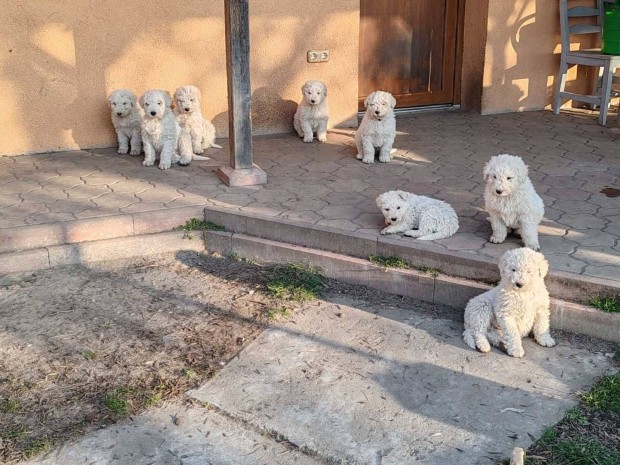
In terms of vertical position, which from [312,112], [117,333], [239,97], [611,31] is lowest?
[117,333]

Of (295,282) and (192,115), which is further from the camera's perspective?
(192,115)

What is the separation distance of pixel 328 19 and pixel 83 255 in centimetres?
426

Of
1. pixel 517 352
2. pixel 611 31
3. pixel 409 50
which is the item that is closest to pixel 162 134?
pixel 409 50

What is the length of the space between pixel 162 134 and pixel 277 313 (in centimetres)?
289

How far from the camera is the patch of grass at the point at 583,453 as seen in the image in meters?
3.44

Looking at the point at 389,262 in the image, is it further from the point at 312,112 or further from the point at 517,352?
the point at 312,112

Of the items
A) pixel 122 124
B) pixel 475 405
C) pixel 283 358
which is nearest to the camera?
pixel 475 405

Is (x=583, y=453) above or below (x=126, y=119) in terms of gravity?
below

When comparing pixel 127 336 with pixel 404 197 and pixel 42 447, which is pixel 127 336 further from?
pixel 404 197

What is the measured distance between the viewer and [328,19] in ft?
27.6

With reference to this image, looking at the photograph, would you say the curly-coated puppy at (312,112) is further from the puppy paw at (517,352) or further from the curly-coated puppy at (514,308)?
the puppy paw at (517,352)

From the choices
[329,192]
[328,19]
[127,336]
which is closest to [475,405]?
[127,336]

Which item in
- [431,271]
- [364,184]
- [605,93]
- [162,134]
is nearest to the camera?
[431,271]

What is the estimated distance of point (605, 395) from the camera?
12.9 feet
